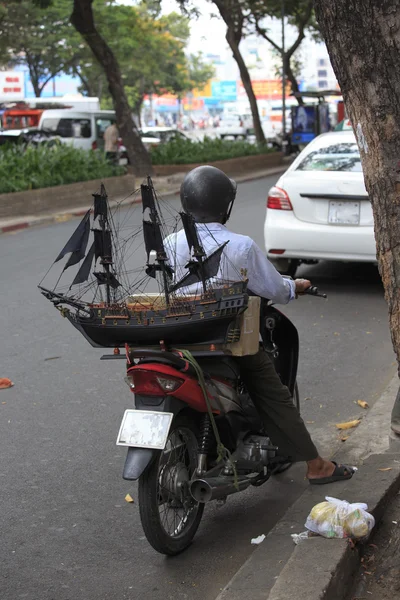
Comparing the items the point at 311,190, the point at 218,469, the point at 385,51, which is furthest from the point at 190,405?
the point at 311,190

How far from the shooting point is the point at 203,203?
390 centimetres

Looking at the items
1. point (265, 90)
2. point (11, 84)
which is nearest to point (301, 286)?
point (11, 84)

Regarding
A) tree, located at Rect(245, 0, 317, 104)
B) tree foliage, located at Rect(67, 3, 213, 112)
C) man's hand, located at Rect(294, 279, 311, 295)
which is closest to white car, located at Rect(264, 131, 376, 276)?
man's hand, located at Rect(294, 279, 311, 295)

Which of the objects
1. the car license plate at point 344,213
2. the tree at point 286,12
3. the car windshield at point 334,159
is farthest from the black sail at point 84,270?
the tree at point 286,12

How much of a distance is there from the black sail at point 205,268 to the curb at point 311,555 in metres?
1.12

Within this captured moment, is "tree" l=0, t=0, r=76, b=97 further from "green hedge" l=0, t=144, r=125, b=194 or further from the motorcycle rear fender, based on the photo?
the motorcycle rear fender

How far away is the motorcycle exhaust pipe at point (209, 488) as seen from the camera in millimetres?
3721

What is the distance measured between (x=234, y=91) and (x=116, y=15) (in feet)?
314

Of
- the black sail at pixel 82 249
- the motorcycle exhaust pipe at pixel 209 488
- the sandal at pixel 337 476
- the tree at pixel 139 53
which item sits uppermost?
the tree at pixel 139 53

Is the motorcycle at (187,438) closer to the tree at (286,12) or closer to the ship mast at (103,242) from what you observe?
the ship mast at (103,242)

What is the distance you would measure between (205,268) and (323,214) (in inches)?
222

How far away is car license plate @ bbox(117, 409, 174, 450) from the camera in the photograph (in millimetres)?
3496

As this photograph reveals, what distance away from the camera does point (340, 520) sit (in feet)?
11.9

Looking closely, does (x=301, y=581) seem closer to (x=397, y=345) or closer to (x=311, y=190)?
(x=397, y=345)
